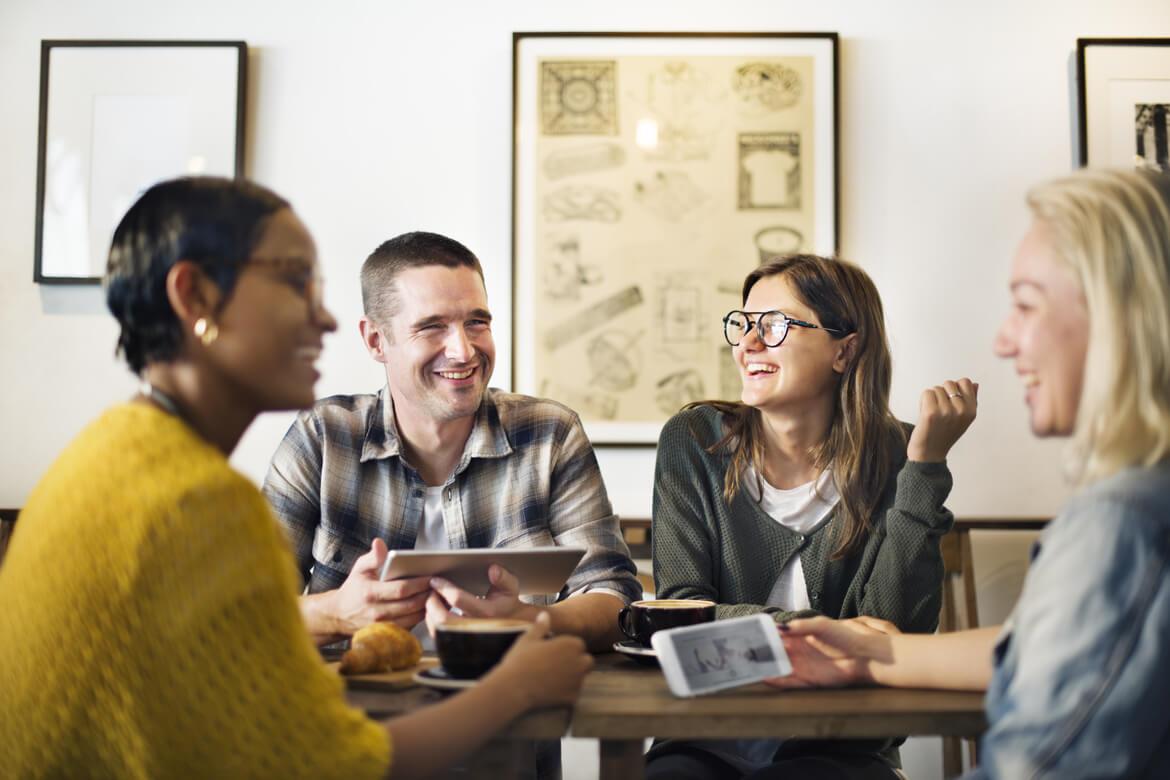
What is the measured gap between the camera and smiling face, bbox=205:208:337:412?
1.10 m

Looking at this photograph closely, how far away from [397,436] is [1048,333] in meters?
1.24

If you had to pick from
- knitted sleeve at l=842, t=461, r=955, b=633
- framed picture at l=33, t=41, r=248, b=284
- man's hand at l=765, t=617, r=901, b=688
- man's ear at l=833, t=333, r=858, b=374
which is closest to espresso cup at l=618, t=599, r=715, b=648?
man's hand at l=765, t=617, r=901, b=688

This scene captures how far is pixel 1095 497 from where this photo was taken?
999 millimetres

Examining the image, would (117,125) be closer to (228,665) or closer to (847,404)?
(847,404)

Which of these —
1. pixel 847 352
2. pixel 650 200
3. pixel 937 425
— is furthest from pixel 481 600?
pixel 650 200

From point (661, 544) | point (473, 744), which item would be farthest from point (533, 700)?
point (661, 544)

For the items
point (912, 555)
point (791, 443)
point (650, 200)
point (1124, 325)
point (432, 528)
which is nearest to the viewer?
point (1124, 325)

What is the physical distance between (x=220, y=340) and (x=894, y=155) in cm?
219

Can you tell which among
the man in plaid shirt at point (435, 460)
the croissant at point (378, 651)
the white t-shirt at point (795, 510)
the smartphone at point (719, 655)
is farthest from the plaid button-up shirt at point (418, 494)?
the smartphone at point (719, 655)

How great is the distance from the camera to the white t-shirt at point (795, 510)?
1954 millimetres

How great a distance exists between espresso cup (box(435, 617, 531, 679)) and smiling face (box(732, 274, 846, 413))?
3.18ft

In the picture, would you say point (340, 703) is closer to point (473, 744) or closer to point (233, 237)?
point (473, 744)

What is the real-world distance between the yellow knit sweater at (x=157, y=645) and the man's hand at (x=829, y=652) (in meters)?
0.54

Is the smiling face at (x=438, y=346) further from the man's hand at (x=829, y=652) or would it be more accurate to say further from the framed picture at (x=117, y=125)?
the framed picture at (x=117, y=125)
